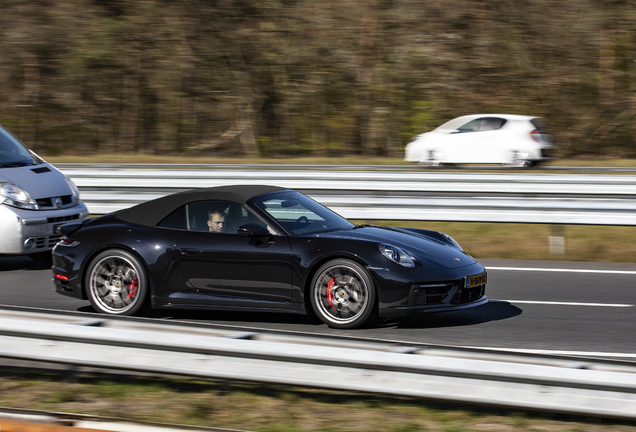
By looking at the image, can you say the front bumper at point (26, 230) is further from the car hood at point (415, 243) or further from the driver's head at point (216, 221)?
the car hood at point (415, 243)

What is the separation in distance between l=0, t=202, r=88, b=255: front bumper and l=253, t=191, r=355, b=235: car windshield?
3.51 m

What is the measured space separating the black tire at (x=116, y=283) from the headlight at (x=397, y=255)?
211cm

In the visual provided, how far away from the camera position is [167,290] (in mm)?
6891

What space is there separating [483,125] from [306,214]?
13.7 metres

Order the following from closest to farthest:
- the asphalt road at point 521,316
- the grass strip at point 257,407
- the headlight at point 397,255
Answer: the grass strip at point 257,407 < the asphalt road at point 521,316 < the headlight at point 397,255

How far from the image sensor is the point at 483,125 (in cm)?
2005

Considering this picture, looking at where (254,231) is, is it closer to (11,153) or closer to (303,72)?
(11,153)

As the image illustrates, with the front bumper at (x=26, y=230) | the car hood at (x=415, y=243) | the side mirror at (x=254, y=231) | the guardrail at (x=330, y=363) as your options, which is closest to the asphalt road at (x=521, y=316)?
the front bumper at (x=26, y=230)

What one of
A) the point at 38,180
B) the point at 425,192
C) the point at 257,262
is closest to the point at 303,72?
the point at 425,192

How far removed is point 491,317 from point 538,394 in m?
3.54

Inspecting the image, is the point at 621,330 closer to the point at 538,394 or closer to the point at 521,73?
the point at 538,394

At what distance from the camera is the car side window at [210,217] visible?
6.93 meters

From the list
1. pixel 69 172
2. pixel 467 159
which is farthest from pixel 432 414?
pixel 467 159

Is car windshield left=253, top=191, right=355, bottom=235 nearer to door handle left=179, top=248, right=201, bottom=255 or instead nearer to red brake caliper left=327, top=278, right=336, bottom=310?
red brake caliper left=327, top=278, right=336, bottom=310
